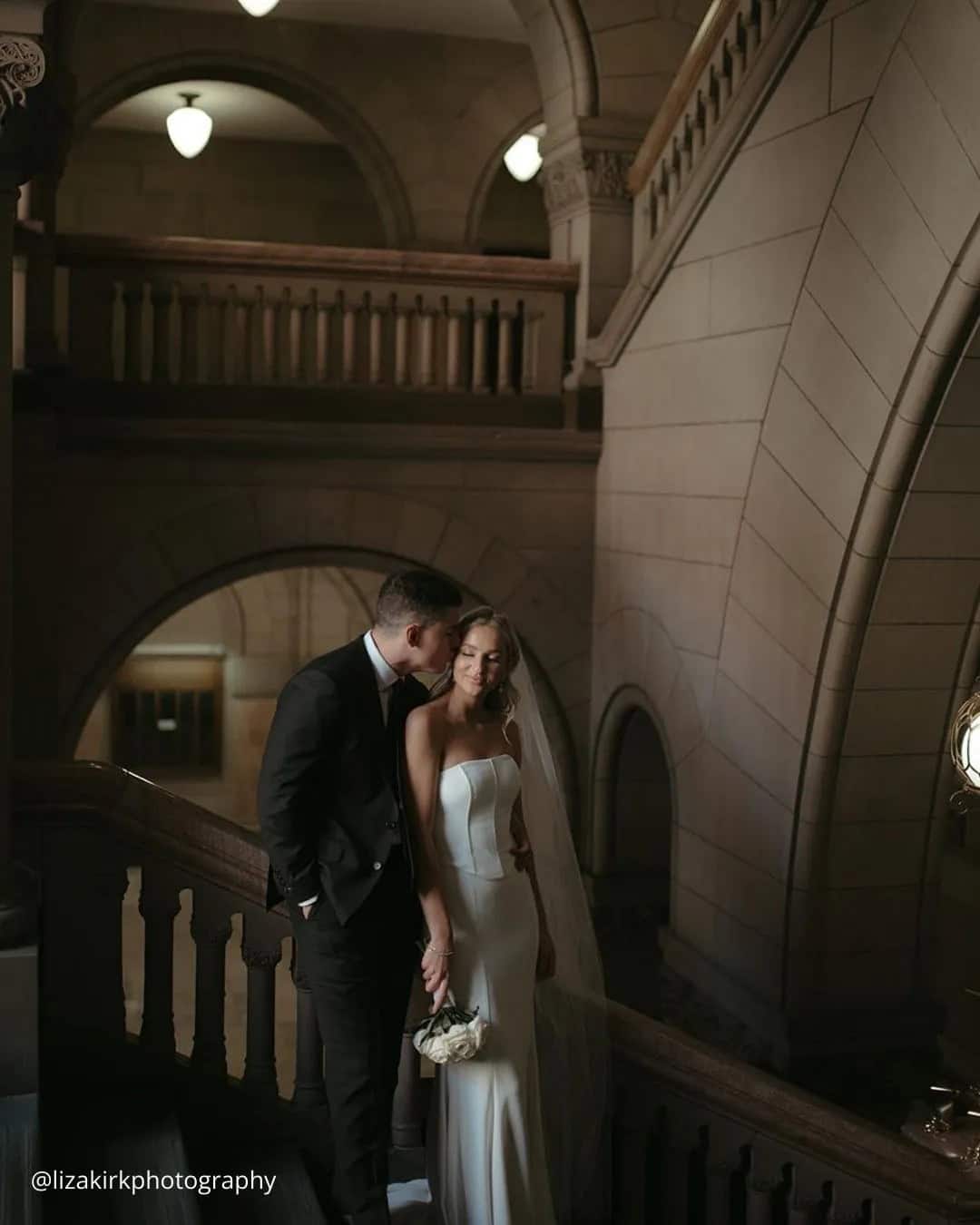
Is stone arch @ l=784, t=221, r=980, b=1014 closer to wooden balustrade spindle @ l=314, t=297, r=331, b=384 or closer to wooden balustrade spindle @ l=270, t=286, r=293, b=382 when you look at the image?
Answer: wooden balustrade spindle @ l=314, t=297, r=331, b=384

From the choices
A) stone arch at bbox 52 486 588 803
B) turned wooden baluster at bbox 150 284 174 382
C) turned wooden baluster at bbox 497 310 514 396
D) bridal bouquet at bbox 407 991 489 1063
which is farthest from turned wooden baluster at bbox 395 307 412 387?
bridal bouquet at bbox 407 991 489 1063

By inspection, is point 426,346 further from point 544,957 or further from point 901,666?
point 544,957

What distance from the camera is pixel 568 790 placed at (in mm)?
10031

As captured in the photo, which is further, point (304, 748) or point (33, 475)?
point (33, 475)

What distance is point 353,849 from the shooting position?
11.9 ft

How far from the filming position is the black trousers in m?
3.65

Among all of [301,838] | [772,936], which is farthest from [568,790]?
[301,838]

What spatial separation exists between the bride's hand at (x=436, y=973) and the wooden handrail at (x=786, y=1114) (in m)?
0.76

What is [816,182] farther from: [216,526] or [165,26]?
[165,26]

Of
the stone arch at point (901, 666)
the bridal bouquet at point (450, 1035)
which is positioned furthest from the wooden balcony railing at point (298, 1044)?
the stone arch at point (901, 666)

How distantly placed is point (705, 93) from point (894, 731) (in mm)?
3436

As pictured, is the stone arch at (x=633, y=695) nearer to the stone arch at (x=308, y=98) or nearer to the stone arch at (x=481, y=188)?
the stone arch at (x=481, y=188)

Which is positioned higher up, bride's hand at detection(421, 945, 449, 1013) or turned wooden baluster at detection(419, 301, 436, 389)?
turned wooden baluster at detection(419, 301, 436, 389)

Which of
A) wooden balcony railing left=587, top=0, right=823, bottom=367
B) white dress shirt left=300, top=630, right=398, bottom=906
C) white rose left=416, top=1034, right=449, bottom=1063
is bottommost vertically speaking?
white rose left=416, top=1034, right=449, bottom=1063
